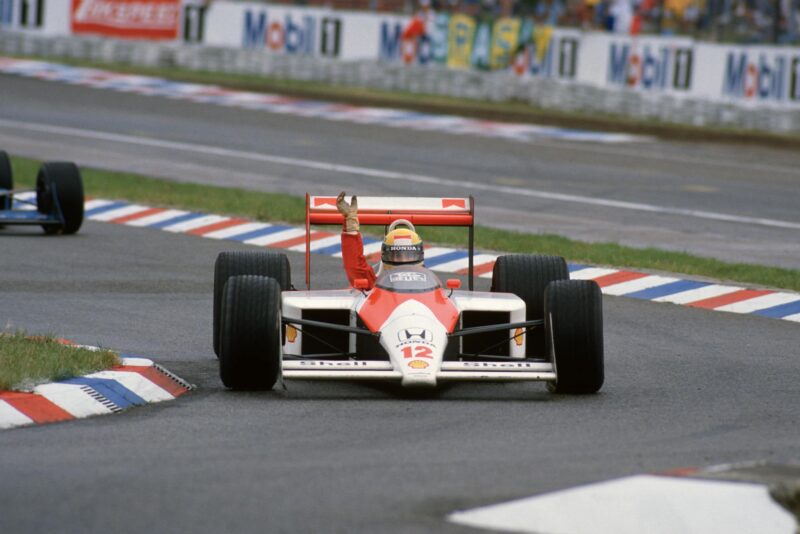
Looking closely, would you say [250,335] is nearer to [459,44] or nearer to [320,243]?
[320,243]

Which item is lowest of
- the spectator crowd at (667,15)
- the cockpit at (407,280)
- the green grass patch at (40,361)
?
the green grass patch at (40,361)

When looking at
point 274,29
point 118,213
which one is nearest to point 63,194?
point 118,213

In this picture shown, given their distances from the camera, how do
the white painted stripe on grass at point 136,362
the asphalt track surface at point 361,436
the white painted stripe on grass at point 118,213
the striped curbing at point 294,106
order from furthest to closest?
1. the striped curbing at point 294,106
2. the white painted stripe on grass at point 118,213
3. the white painted stripe on grass at point 136,362
4. the asphalt track surface at point 361,436

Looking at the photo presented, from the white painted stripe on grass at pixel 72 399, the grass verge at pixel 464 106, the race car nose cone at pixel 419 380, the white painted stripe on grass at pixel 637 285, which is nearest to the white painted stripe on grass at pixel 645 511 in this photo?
the race car nose cone at pixel 419 380

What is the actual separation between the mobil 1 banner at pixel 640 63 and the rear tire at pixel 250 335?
67.3ft

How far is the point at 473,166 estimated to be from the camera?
2539 cm

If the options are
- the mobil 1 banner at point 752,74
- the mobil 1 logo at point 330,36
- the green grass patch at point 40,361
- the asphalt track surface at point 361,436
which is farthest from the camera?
the mobil 1 logo at point 330,36

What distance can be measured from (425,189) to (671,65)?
828 cm

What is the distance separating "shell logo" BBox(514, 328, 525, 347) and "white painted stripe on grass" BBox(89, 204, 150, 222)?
365 inches

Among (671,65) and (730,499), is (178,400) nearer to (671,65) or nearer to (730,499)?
(730,499)

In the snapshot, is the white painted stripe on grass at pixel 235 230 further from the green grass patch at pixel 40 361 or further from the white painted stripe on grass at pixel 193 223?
the green grass patch at pixel 40 361

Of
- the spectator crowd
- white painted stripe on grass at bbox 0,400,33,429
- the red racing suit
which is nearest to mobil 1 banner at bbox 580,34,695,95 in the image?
the spectator crowd

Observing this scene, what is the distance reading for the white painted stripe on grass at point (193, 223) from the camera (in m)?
18.2

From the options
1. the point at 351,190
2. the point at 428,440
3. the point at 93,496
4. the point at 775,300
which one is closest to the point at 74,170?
the point at 351,190
